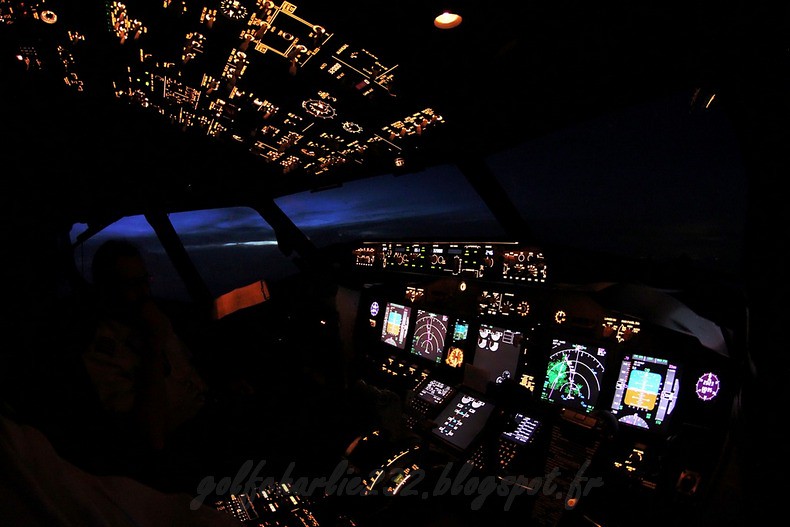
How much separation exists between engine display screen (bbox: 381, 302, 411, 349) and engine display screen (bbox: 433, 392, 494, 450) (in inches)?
30.9

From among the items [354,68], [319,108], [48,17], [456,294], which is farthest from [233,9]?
[456,294]

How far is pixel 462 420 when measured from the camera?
1.92 meters

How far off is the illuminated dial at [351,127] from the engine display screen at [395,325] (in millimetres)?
1221

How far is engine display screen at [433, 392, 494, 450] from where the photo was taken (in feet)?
6.01

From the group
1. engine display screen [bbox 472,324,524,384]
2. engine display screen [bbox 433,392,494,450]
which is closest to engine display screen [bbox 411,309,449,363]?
engine display screen [bbox 472,324,524,384]

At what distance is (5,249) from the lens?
1.07m

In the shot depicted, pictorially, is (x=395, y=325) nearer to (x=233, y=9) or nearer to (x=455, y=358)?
(x=455, y=358)

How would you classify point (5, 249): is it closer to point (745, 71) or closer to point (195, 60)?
point (195, 60)

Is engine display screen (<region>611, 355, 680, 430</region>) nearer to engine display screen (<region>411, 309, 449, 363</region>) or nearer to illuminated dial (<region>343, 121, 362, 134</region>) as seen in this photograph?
engine display screen (<region>411, 309, 449, 363</region>)

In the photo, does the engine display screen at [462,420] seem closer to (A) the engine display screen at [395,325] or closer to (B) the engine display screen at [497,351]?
(B) the engine display screen at [497,351]

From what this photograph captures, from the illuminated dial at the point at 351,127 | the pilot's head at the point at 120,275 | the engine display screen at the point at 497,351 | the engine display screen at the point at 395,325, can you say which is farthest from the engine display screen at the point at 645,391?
the pilot's head at the point at 120,275

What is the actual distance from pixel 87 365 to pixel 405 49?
1.57 meters

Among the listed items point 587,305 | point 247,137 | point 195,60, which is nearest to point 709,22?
point 587,305

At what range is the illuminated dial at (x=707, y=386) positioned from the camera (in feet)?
4.64
